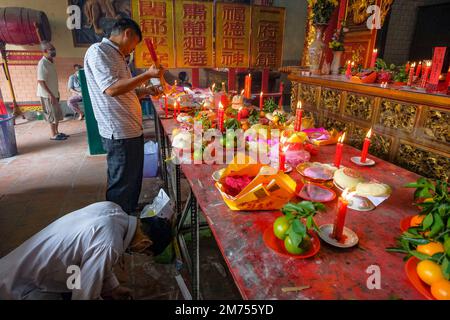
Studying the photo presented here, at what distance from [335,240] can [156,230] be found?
1463 mm

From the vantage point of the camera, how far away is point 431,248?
37.7 inches

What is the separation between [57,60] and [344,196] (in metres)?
9.47

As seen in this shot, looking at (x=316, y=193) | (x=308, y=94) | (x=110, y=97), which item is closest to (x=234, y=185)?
(x=316, y=193)

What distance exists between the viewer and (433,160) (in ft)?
6.94

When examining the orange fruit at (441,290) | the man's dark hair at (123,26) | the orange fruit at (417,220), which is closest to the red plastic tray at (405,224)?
the orange fruit at (417,220)

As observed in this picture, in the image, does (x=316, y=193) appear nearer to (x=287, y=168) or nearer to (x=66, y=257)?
(x=287, y=168)

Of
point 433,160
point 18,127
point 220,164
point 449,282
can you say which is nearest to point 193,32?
point 220,164

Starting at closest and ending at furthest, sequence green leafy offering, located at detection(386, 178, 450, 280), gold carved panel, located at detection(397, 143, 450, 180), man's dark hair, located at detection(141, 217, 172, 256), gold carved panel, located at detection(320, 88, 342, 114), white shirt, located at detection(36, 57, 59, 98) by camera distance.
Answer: green leafy offering, located at detection(386, 178, 450, 280), gold carved panel, located at detection(397, 143, 450, 180), man's dark hair, located at detection(141, 217, 172, 256), gold carved panel, located at detection(320, 88, 342, 114), white shirt, located at detection(36, 57, 59, 98)

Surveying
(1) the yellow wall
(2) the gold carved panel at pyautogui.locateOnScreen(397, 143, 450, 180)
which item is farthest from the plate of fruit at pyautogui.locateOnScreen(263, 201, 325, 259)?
(1) the yellow wall

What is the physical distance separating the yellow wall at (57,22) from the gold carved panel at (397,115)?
339 inches

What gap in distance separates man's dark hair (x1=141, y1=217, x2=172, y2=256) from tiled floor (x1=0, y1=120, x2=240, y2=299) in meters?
0.31

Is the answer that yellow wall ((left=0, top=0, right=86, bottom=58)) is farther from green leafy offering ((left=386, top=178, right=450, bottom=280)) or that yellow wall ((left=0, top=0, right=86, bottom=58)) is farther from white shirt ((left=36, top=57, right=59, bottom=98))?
green leafy offering ((left=386, top=178, right=450, bottom=280))

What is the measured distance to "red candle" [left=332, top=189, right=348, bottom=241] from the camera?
1.07m

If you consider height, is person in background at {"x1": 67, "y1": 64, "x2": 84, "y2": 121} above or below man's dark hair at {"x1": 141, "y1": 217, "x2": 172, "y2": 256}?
above
